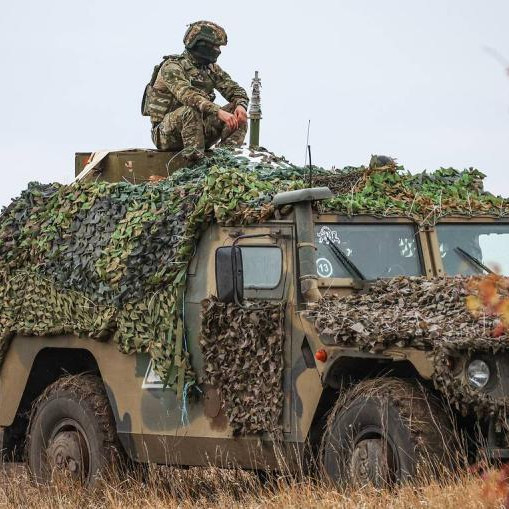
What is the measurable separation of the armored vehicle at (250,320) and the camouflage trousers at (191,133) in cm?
19

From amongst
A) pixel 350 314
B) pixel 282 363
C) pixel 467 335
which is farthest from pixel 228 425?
pixel 467 335

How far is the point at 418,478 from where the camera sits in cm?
763

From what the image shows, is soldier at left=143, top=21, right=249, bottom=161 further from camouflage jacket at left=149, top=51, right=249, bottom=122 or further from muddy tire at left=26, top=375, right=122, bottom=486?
muddy tire at left=26, top=375, right=122, bottom=486

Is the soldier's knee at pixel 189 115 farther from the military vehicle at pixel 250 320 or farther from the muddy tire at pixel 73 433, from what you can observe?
the muddy tire at pixel 73 433

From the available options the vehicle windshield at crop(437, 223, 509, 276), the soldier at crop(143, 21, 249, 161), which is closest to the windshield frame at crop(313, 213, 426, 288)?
the vehicle windshield at crop(437, 223, 509, 276)

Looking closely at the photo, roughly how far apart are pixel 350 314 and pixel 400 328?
516mm

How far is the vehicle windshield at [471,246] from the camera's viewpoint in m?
9.41

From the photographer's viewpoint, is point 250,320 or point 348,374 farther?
point 250,320

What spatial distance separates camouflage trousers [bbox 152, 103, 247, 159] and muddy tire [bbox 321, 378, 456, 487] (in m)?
3.96

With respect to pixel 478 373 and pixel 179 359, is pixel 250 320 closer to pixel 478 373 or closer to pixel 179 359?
pixel 179 359

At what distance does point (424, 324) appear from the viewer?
783 cm

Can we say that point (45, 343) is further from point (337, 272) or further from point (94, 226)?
point (337, 272)

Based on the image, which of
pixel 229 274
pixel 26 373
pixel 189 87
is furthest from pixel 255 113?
pixel 229 274

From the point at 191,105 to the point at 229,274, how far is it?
339 centimetres
